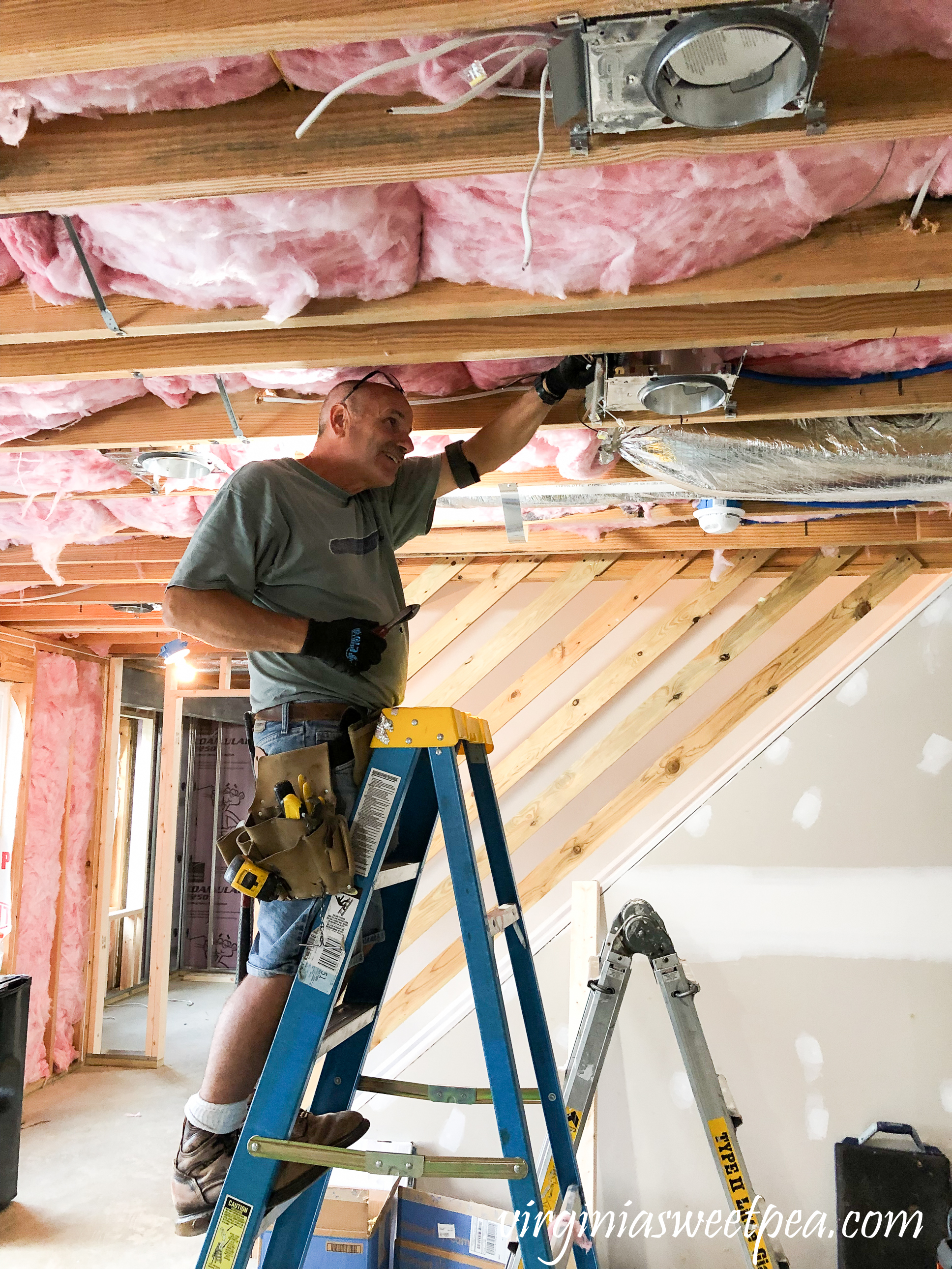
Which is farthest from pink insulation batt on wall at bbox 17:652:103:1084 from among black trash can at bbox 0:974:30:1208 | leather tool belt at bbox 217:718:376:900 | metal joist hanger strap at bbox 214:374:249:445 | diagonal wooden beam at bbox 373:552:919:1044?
leather tool belt at bbox 217:718:376:900

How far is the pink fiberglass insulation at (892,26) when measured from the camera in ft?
3.59

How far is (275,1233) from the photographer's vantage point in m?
1.61

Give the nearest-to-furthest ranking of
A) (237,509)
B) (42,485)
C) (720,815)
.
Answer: (237,509) → (42,485) → (720,815)

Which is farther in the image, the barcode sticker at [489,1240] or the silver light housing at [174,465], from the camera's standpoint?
the barcode sticker at [489,1240]

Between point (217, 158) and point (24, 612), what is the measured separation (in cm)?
395

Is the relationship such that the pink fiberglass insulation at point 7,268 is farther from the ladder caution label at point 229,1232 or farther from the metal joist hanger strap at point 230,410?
the ladder caution label at point 229,1232

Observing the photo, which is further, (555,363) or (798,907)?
(798,907)

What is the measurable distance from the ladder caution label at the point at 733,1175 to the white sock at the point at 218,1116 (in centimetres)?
144

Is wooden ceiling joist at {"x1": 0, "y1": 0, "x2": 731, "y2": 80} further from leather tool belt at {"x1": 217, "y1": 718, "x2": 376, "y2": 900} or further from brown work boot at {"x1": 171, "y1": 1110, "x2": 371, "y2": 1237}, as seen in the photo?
brown work boot at {"x1": 171, "y1": 1110, "x2": 371, "y2": 1237}

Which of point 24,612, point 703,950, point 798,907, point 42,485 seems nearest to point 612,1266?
point 703,950

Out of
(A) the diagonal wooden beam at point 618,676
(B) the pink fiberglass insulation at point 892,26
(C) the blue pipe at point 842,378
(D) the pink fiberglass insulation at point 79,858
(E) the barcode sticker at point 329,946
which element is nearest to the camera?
(B) the pink fiberglass insulation at point 892,26

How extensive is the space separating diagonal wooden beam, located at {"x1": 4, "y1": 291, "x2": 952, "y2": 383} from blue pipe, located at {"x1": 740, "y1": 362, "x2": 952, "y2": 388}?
0.29 meters

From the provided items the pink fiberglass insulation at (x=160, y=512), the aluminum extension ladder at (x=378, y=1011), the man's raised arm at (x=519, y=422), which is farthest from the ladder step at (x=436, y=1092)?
the pink fiberglass insulation at (x=160, y=512)

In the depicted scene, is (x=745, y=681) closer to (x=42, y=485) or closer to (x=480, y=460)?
(x=480, y=460)
